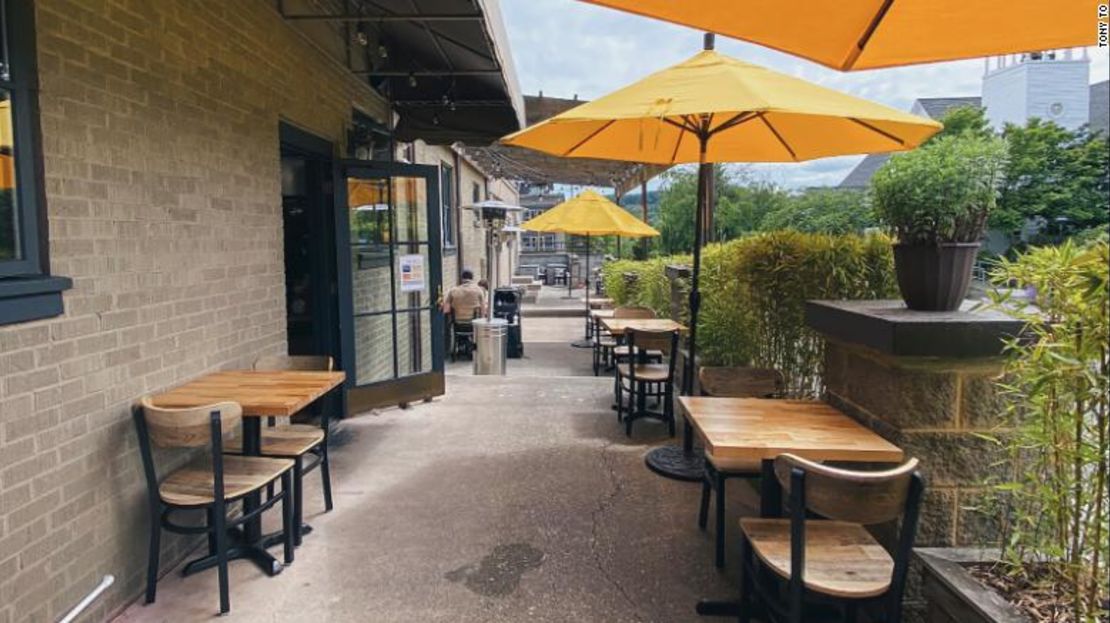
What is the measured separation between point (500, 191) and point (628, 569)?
17982mm

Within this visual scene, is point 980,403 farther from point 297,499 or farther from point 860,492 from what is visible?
point 297,499

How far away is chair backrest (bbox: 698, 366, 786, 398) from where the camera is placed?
3.41 m

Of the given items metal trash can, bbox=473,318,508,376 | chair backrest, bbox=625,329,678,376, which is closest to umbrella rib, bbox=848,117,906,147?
chair backrest, bbox=625,329,678,376

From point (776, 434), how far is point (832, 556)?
493 mm

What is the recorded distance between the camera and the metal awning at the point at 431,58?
4.60 meters

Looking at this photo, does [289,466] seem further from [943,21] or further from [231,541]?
[943,21]

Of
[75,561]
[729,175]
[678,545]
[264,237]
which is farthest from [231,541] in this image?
[729,175]

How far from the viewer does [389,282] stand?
573 centimetres

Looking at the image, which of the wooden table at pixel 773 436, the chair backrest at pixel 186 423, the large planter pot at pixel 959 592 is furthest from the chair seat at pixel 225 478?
the large planter pot at pixel 959 592

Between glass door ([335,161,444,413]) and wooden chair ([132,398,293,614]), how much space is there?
248 centimetres

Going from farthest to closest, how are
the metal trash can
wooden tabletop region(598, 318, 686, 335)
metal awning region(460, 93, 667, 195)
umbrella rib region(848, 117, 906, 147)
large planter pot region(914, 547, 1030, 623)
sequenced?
metal awning region(460, 93, 667, 195)
the metal trash can
wooden tabletop region(598, 318, 686, 335)
umbrella rib region(848, 117, 906, 147)
large planter pot region(914, 547, 1030, 623)

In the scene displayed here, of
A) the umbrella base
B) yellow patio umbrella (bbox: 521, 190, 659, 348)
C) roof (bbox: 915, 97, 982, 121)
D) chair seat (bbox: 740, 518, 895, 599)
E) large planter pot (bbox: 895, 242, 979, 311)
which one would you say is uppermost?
roof (bbox: 915, 97, 982, 121)

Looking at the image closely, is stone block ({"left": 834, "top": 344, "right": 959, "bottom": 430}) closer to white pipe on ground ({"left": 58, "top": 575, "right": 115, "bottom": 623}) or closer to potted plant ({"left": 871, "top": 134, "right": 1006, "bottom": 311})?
potted plant ({"left": 871, "top": 134, "right": 1006, "bottom": 311})

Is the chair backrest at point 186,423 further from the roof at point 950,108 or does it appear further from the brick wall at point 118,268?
the roof at point 950,108
